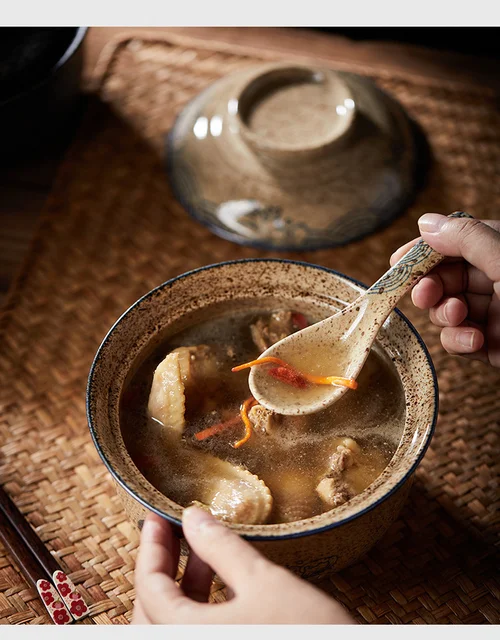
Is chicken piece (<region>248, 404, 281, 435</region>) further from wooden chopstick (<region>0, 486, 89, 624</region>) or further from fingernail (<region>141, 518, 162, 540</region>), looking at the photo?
wooden chopstick (<region>0, 486, 89, 624</region>)

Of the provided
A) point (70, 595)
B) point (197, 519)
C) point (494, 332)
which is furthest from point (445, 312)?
point (70, 595)

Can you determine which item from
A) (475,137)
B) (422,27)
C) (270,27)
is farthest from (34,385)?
(422,27)

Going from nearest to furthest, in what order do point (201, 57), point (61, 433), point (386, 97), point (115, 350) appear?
point (115, 350) < point (61, 433) < point (386, 97) < point (201, 57)

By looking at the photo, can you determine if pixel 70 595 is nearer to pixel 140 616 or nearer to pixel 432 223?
pixel 140 616

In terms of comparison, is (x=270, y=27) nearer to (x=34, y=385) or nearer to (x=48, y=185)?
(x=48, y=185)

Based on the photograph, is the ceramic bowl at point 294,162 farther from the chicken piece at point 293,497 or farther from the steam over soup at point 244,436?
the chicken piece at point 293,497

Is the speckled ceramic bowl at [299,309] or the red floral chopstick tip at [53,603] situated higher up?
the speckled ceramic bowl at [299,309]

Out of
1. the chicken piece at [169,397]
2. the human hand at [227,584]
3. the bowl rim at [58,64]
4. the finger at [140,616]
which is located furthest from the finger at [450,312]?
the bowl rim at [58,64]

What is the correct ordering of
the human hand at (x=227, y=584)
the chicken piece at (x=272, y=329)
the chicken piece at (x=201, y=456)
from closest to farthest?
the human hand at (x=227, y=584)
the chicken piece at (x=201, y=456)
the chicken piece at (x=272, y=329)
